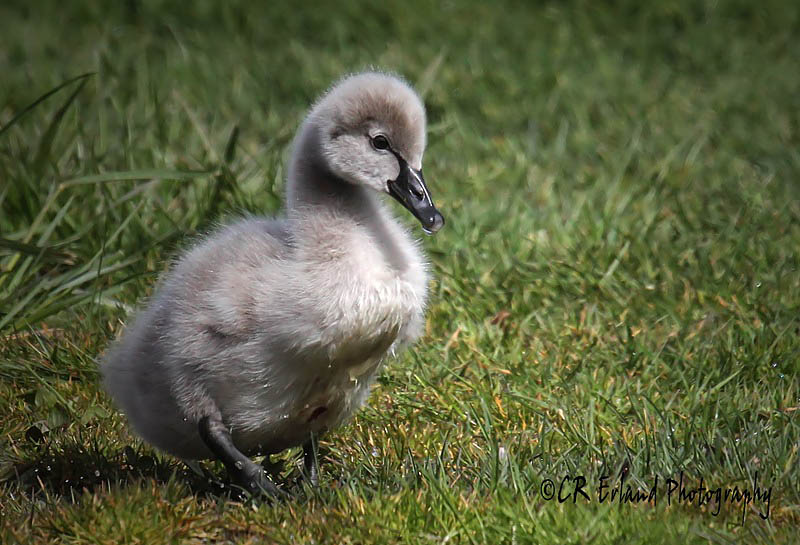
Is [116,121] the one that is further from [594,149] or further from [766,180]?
[766,180]

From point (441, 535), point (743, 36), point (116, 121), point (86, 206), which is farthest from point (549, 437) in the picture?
point (743, 36)

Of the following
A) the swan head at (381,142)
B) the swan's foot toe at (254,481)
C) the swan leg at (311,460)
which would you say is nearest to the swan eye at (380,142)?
the swan head at (381,142)

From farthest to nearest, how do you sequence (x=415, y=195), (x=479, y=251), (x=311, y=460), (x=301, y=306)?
(x=479, y=251) → (x=311, y=460) → (x=415, y=195) → (x=301, y=306)

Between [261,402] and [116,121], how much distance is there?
3366mm

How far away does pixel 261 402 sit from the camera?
139 inches

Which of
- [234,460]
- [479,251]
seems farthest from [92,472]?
[479,251]

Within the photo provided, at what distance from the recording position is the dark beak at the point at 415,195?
3584 millimetres

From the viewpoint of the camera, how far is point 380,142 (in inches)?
143

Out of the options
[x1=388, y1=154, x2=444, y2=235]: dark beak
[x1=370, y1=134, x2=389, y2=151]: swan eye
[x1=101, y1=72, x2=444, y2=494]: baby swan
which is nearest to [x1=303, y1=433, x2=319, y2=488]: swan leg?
[x1=101, y1=72, x2=444, y2=494]: baby swan

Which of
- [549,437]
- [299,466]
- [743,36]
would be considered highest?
[743,36]

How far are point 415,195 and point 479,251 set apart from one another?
5.52ft

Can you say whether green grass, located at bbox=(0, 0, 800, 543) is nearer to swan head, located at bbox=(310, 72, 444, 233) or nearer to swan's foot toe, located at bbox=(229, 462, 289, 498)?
swan's foot toe, located at bbox=(229, 462, 289, 498)

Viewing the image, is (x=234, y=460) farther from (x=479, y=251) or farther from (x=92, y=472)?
(x=479, y=251)

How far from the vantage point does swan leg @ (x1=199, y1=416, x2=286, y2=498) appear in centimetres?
347
